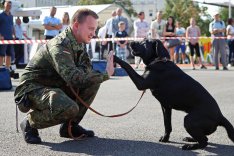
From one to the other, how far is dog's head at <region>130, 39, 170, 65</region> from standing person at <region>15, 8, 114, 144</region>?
0.35 metres

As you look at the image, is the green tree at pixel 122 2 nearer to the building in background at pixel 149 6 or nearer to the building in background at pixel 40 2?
the building in background at pixel 40 2

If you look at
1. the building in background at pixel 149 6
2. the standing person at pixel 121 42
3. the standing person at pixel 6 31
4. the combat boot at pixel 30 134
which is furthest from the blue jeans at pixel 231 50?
the building in background at pixel 149 6

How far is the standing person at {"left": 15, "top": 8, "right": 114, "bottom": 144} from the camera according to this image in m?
3.70

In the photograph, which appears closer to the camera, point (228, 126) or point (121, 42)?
point (228, 126)

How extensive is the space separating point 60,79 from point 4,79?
14.8 ft

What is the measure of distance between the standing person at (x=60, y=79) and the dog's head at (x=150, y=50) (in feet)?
1.15

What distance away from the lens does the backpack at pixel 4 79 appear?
8.14m

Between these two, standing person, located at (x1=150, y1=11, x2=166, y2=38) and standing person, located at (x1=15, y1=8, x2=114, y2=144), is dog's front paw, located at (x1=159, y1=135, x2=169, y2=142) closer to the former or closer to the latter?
standing person, located at (x1=15, y1=8, x2=114, y2=144)

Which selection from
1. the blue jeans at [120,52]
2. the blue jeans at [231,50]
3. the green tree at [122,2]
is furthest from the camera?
the green tree at [122,2]

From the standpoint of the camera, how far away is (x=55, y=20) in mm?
12297

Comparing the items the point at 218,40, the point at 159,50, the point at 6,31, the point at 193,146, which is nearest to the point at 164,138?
the point at 193,146

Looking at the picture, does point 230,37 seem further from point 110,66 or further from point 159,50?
point 110,66

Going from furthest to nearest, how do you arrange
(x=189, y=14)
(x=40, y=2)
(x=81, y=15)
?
(x=40, y=2) → (x=189, y=14) → (x=81, y=15)

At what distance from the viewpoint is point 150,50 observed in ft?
13.1
